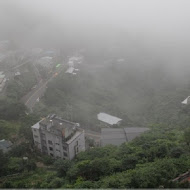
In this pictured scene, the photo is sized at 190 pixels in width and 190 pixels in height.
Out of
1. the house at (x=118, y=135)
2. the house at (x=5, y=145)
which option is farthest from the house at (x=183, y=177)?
the house at (x=5, y=145)

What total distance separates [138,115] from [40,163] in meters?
17.2

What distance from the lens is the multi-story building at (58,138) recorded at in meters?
22.0

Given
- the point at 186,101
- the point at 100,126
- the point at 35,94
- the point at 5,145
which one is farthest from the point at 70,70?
the point at 5,145

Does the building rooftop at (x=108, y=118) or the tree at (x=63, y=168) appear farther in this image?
the building rooftop at (x=108, y=118)

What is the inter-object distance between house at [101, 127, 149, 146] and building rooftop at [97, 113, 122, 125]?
4.31 metres

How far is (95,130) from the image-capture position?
3103cm

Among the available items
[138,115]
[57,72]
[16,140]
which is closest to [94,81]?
[57,72]

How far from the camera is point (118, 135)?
27297 mm

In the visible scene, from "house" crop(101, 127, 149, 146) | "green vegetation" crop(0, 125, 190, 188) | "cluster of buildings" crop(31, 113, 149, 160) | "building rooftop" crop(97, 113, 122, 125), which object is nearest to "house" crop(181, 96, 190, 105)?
"building rooftop" crop(97, 113, 122, 125)

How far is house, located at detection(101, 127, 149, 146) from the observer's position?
26155 mm

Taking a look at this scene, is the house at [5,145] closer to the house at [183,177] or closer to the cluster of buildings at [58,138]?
the cluster of buildings at [58,138]

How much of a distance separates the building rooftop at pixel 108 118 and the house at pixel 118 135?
14.1 ft

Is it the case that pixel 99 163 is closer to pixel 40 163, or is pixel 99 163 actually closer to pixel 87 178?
pixel 87 178

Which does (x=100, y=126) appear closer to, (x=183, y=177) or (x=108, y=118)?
(x=108, y=118)
